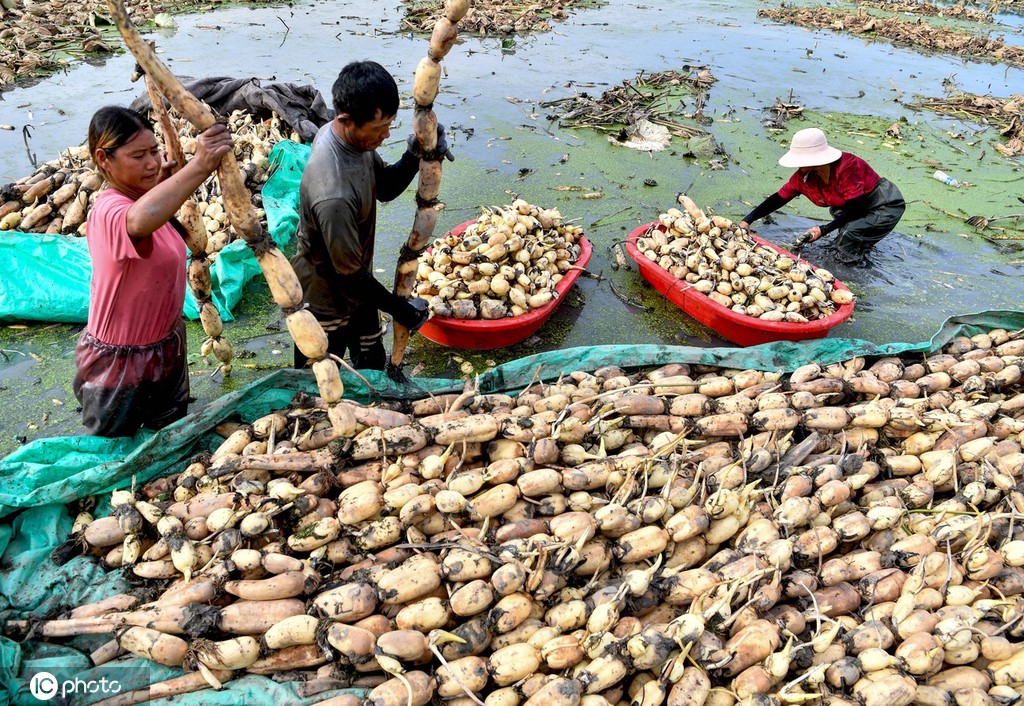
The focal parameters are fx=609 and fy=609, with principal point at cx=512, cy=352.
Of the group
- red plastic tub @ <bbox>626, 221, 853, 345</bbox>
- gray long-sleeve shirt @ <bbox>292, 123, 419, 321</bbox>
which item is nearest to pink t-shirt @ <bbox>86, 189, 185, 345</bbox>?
gray long-sleeve shirt @ <bbox>292, 123, 419, 321</bbox>

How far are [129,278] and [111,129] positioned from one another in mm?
532

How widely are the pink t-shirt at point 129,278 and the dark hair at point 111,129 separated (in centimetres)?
16

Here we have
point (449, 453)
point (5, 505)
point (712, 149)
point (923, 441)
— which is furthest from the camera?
point (712, 149)

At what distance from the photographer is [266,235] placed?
2100 mm

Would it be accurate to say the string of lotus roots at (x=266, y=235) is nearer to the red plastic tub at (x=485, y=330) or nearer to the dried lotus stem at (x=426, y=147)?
the dried lotus stem at (x=426, y=147)

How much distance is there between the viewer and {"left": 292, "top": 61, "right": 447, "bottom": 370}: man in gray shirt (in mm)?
2480

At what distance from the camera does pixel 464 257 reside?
4.00 m

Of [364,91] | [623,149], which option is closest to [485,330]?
[364,91]

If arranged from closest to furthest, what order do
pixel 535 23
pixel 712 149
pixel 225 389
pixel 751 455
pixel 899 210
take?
pixel 751 455, pixel 225 389, pixel 899 210, pixel 712 149, pixel 535 23

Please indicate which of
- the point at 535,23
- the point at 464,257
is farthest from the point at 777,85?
the point at 464,257

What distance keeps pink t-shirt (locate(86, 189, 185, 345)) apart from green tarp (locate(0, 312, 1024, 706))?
0.44m

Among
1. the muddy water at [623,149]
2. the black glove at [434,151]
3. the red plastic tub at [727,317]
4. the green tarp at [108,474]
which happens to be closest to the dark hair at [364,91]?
the black glove at [434,151]

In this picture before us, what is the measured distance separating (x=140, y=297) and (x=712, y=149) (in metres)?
6.72

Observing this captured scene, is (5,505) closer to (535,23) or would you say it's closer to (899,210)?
(899,210)
